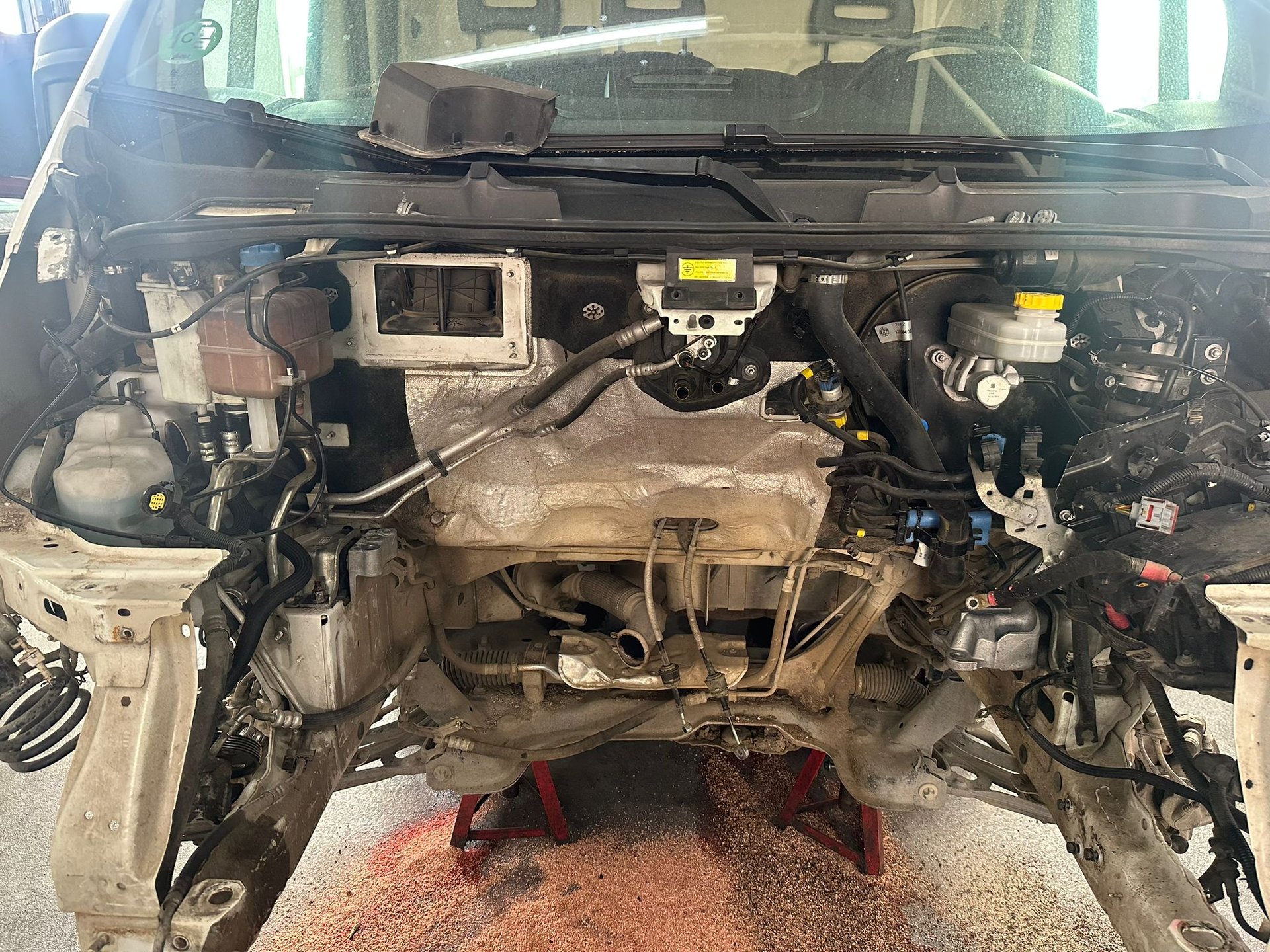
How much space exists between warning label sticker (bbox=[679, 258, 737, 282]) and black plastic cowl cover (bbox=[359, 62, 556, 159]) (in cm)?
38

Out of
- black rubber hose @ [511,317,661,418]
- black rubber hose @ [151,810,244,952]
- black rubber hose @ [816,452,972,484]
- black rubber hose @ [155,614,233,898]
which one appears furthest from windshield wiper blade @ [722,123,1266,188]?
black rubber hose @ [151,810,244,952]

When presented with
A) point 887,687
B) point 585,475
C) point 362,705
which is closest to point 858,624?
point 887,687

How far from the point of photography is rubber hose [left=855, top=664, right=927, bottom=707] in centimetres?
216

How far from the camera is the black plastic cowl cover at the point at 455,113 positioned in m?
1.36

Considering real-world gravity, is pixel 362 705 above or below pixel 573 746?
above

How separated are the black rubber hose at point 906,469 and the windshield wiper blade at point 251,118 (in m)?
0.94

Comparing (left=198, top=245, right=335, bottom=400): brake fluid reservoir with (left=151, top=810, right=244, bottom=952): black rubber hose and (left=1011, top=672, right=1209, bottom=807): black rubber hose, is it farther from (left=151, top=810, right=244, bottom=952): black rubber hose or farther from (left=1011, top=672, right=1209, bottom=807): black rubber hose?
(left=1011, top=672, right=1209, bottom=807): black rubber hose

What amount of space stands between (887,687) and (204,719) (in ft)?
5.21

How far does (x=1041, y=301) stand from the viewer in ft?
4.23

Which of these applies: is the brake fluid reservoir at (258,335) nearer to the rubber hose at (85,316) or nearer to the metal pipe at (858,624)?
the rubber hose at (85,316)

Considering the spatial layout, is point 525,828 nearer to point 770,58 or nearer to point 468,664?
point 468,664

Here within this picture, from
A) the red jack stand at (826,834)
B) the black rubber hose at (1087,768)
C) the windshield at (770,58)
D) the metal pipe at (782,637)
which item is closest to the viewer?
the black rubber hose at (1087,768)

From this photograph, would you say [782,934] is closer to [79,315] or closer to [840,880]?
[840,880]

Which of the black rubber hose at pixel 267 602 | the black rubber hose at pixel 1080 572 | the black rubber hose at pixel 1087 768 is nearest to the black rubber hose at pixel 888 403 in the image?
the black rubber hose at pixel 1080 572
